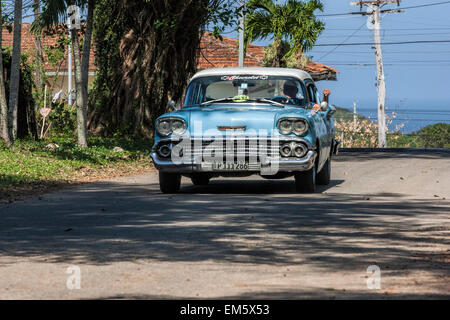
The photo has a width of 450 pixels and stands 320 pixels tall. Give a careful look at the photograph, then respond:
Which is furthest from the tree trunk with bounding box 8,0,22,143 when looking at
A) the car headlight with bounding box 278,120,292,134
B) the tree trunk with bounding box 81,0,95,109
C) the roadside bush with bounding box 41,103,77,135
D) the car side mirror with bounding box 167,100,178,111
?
the car headlight with bounding box 278,120,292,134

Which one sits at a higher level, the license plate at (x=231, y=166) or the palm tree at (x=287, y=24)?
the palm tree at (x=287, y=24)

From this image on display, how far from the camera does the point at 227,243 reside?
8.27 metres

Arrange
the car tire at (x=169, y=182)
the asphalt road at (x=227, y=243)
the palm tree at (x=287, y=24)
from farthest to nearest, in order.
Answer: the palm tree at (x=287, y=24)
the car tire at (x=169, y=182)
the asphalt road at (x=227, y=243)

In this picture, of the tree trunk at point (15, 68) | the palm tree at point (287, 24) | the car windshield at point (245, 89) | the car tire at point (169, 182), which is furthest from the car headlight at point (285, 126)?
the palm tree at point (287, 24)

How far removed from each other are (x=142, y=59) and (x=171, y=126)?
1393cm

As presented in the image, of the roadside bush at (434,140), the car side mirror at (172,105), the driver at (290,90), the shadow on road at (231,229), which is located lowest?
the roadside bush at (434,140)

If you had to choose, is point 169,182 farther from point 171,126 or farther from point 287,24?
point 287,24

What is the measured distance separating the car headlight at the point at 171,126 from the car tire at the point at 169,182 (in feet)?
2.42


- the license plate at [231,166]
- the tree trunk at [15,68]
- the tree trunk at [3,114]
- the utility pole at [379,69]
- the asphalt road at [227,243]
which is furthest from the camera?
the utility pole at [379,69]

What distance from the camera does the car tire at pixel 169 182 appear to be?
42.7 feet

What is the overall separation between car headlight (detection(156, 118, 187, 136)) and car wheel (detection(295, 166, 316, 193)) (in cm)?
185

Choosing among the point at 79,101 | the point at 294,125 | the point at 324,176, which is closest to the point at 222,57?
the point at 79,101

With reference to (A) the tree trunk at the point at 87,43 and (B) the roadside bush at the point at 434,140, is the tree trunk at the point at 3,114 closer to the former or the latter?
(A) the tree trunk at the point at 87,43
